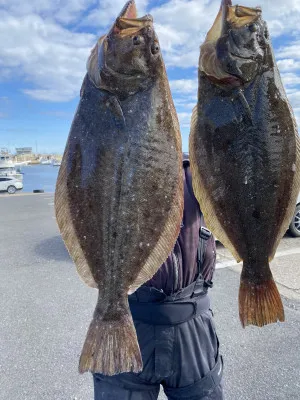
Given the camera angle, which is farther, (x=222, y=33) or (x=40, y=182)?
(x=40, y=182)

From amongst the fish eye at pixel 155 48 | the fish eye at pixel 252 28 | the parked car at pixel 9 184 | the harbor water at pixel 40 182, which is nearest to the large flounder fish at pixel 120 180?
the fish eye at pixel 155 48

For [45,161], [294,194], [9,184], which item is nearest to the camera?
[294,194]

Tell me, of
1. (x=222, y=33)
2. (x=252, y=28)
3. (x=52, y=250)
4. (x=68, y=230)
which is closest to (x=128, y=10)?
(x=222, y=33)

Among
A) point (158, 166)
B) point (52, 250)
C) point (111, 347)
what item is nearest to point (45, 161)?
point (52, 250)

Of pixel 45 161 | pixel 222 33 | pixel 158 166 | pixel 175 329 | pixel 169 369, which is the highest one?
pixel 222 33

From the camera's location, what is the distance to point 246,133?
162cm

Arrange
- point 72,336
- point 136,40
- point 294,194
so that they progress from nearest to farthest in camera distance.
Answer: point 136,40, point 294,194, point 72,336

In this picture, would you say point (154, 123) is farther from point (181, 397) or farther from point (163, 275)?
point (181, 397)

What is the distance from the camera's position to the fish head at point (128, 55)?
1.57 meters

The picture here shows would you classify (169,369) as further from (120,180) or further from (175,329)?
(120,180)

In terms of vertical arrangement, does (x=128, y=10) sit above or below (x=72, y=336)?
above

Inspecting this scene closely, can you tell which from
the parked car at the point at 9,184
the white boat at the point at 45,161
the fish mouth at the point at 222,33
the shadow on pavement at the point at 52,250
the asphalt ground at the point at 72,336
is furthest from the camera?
the white boat at the point at 45,161

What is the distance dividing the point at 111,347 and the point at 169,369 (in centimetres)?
74

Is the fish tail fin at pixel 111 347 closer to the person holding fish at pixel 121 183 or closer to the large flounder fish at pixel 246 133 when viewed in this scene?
the person holding fish at pixel 121 183
